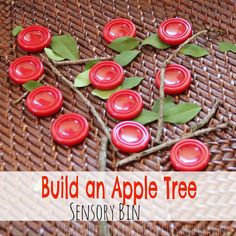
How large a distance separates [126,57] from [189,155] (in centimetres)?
24

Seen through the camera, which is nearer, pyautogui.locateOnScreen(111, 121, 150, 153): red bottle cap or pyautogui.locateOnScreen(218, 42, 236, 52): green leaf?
pyautogui.locateOnScreen(111, 121, 150, 153): red bottle cap

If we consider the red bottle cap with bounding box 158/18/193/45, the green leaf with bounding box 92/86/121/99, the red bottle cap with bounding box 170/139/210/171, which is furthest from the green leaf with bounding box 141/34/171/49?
the red bottle cap with bounding box 170/139/210/171

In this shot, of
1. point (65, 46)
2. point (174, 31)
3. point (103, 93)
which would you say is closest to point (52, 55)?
point (65, 46)

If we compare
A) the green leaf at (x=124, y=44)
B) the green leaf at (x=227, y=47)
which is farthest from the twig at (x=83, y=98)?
the green leaf at (x=227, y=47)

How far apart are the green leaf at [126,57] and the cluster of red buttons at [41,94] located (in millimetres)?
131

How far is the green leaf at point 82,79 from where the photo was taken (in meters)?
0.90

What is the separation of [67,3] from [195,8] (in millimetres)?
260

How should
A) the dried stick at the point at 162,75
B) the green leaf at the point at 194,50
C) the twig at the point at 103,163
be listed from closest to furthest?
the twig at the point at 103,163 < the dried stick at the point at 162,75 < the green leaf at the point at 194,50

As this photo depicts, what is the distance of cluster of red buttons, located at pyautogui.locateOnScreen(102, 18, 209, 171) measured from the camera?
2.61ft

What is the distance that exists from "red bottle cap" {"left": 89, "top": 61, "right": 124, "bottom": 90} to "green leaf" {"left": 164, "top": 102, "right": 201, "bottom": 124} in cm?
11

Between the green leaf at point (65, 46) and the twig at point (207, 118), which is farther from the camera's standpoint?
the green leaf at point (65, 46)

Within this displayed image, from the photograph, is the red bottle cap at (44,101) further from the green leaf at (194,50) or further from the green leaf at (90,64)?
the green leaf at (194,50)

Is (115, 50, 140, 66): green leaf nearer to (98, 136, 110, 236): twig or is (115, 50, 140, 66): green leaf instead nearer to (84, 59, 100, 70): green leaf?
(84, 59, 100, 70): green leaf

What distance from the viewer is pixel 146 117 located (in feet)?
2.78
